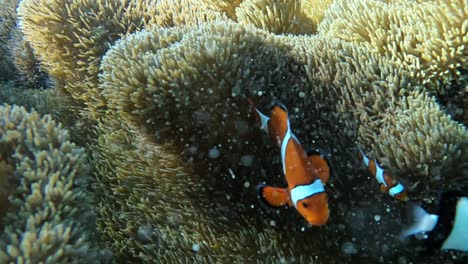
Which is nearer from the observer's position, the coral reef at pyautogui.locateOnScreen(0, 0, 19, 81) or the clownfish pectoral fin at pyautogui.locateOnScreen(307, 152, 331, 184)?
the clownfish pectoral fin at pyautogui.locateOnScreen(307, 152, 331, 184)

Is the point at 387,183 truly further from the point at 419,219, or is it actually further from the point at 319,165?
the point at 319,165

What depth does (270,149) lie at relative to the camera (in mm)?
2125

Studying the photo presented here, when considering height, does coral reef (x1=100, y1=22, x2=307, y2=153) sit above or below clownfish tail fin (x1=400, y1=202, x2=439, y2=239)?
above

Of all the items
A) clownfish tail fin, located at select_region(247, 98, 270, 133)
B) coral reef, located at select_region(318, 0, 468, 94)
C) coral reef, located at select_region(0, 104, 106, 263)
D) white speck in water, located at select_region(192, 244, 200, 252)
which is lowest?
white speck in water, located at select_region(192, 244, 200, 252)

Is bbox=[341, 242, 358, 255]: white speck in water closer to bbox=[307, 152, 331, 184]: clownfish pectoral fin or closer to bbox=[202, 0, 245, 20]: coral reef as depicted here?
bbox=[307, 152, 331, 184]: clownfish pectoral fin

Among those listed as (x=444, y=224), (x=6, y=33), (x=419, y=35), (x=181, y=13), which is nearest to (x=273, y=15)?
(x=181, y=13)

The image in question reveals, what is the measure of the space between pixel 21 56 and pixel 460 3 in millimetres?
3506

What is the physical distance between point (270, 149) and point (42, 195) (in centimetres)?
107

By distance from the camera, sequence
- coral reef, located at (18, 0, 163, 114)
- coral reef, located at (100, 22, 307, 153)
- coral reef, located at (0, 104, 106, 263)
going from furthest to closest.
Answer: coral reef, located at (18, 0, 163, 114), coral reef, located at (100, 22, 307, 153), coral reef, located at (0, 104, 106, 263)

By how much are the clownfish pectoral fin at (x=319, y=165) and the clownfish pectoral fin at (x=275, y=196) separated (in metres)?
0.15

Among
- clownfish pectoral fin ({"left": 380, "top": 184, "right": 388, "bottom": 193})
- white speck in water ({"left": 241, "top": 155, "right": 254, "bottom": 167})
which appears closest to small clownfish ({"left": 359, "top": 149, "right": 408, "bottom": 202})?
clownfish pectoral fin ({"left": 380, "top": 184, "right": 388, "bottom": 193})

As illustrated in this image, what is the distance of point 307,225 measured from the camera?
80.4 inches

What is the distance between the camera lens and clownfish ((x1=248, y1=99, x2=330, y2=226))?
154cm

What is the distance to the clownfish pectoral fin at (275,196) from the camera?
5.45 feet
